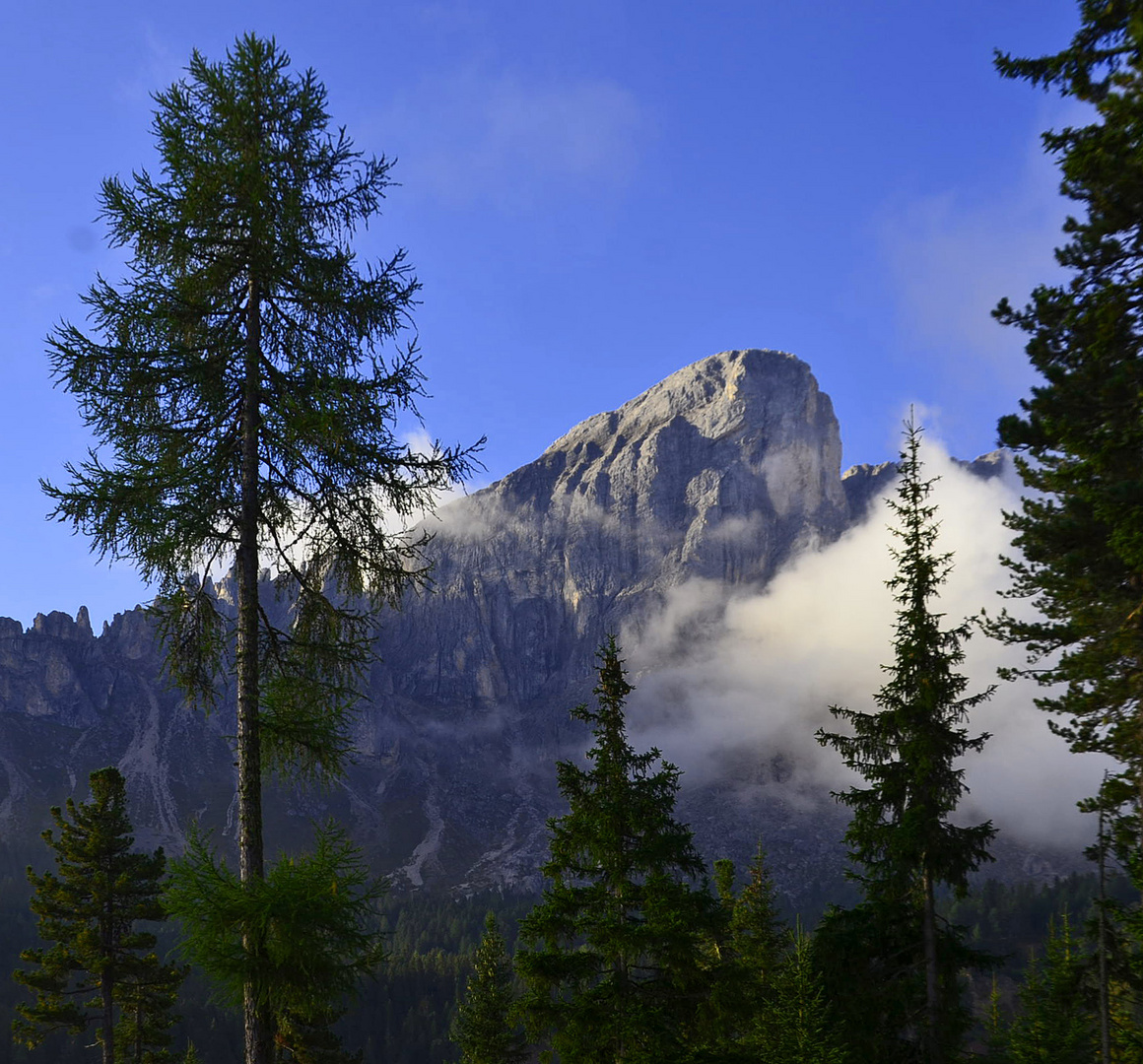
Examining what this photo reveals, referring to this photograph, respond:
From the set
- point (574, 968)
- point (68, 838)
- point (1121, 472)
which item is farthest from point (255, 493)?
point (68, 838)

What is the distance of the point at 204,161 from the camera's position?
10758 mm

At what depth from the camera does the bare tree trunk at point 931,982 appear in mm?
15578

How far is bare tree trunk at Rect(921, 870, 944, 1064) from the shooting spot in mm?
15578

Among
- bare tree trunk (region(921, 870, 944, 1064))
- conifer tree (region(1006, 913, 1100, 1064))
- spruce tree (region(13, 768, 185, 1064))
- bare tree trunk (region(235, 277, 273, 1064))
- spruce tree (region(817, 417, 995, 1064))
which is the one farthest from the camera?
spruce tree (region(13, 768, 185, 1064))

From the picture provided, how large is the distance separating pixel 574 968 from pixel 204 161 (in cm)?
1388

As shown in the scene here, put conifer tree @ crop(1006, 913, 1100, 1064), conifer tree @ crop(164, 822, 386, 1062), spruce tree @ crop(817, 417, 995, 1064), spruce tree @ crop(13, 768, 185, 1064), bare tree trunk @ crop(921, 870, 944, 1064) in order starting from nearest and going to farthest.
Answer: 1. conifer tree @ crop(164, 822, 386, 1062)
2. bare tree trunk @ crop(921, 870, 944, 1064)
3. spruce tree @ crop(817, 417, 995, 1064)
4. conifer tree @ crop(1006, 913, 1100, 1064)
5. spruce tree @ crop(13, 768, 185, 1064)

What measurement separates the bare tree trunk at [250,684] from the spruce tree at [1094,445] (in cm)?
1020

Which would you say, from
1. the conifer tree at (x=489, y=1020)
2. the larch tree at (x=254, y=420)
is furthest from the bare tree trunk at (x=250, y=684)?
the conifer tree at (x=489, y=1020)

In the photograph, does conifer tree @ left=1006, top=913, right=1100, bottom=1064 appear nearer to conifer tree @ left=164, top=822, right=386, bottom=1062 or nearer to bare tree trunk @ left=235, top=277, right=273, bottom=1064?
conifer tree @ left=164, top=822, right=386, bottom=1062

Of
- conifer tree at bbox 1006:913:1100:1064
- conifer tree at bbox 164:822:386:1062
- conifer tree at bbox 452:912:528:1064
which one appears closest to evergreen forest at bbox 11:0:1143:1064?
conifer tree at bbox 164:822:386:1062

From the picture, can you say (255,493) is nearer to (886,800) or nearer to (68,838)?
(886,800)

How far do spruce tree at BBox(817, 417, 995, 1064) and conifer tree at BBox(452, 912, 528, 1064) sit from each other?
16.4m

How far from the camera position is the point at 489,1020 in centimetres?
3142

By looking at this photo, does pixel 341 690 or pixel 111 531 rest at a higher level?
pixel 111 531
